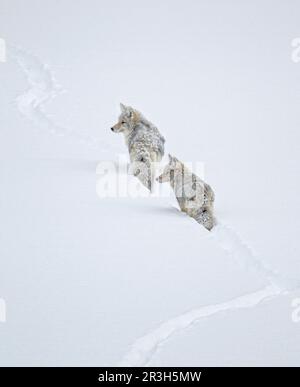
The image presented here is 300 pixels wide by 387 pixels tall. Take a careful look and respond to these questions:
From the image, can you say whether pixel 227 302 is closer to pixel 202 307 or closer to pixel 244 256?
pixel 202 307

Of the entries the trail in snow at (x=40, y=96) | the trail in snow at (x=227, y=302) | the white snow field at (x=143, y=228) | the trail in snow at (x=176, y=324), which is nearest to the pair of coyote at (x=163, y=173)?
the white snow field at (x=143, y=228)

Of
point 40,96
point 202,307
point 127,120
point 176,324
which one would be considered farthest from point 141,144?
point 40,96

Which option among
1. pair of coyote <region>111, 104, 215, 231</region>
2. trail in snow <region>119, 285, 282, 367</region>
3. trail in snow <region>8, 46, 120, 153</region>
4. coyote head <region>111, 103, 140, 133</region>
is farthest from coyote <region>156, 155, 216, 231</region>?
trail in snow <region>8, 46, 120, 153</region>

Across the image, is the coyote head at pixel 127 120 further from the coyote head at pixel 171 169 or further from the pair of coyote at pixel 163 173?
the coyote head at pixel 171 169

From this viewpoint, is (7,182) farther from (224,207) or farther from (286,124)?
(286,124)

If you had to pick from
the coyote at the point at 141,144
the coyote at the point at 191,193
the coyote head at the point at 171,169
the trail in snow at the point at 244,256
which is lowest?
the trail in snow at the point at 244,256

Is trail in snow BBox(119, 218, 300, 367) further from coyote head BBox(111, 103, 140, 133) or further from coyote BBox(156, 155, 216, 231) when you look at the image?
coyote head BBox(111, 103, 140, 133)
